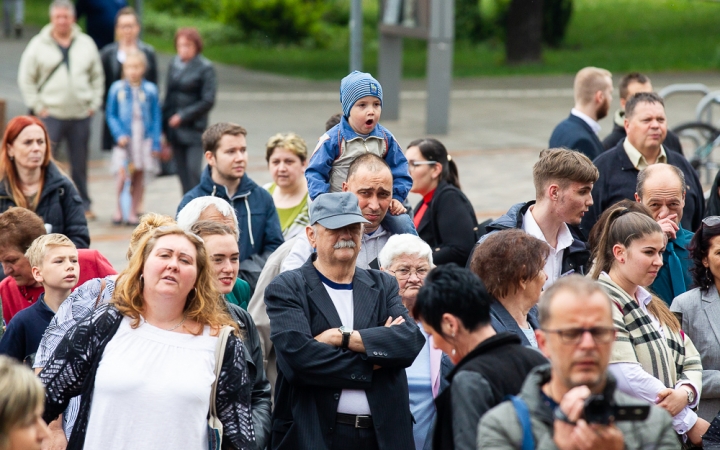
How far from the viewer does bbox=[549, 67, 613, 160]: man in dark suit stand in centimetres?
809

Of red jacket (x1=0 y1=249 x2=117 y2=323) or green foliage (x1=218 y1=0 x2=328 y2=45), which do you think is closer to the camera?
red jacket (x1=0 y1=249 x2=117 y2=323)

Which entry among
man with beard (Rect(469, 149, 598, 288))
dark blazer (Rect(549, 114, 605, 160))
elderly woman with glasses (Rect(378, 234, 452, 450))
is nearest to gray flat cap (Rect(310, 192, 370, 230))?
elderly woman with glasses (Rect(378, 234, 452, 450))

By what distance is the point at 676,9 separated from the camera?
3762cm

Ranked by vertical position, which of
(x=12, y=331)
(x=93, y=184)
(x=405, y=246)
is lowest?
(x=93, y=184)

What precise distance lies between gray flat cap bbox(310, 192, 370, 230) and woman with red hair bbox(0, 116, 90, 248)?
9.41 ft

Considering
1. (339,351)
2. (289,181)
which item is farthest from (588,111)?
(339,351)

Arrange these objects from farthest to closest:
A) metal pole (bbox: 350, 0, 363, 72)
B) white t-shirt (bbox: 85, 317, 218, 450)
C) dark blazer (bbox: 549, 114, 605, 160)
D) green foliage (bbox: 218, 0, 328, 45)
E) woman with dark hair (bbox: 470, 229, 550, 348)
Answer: green foliage (bbox: 218, 0, 328, 45) → metal pole (bbox: 350, 0, 363, 72) → dark blazer (bbox: 549, 114, 605, 160) → woman with dark hair (bbox: 470, 229, 550, 348) → white t-shirt (bbox: 85, 317, 218, 450)

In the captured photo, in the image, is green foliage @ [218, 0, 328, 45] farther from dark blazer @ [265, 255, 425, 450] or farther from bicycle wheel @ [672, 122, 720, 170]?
dark blazer @ [265, 255, 425, 450]

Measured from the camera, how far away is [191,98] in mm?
11539

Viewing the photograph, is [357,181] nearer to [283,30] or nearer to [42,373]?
[42,373]

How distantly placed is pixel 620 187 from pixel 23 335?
4223 mm

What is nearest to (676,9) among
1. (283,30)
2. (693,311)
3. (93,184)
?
(283,30)

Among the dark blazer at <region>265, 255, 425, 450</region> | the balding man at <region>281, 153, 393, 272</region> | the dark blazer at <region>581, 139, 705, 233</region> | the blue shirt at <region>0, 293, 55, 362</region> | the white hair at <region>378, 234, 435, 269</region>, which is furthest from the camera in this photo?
the dark blazer at <region>581, 139, 705, 233</region>

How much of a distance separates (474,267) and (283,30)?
95.1 feet
